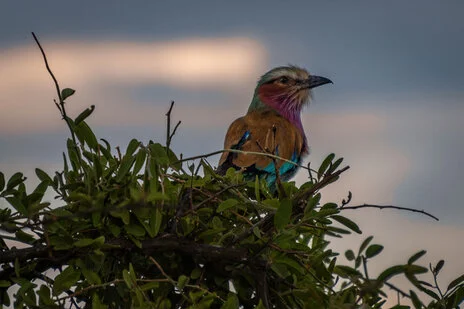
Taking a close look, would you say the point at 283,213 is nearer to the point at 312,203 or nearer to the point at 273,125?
the point at 312,203

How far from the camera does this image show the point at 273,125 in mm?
4496

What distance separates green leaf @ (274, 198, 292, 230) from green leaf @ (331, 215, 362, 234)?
249 mm

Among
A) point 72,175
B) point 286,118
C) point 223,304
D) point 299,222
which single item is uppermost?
point 286,118

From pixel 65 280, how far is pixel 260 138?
310 centimetres

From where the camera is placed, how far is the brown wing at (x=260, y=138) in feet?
17.4

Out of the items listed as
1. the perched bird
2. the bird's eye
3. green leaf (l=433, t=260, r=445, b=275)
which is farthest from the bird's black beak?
green leaf (l=433, t=260, r=445, b=275)

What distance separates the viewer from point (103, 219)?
2703mm

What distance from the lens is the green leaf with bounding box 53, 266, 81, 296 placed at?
267 centimetres

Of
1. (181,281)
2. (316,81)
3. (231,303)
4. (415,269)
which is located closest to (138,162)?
(181,281)

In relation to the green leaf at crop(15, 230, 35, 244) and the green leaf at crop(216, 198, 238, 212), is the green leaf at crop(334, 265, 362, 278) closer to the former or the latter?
the green leaf at crop(216, 198, 238, 212)

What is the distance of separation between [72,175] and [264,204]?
0.65 m

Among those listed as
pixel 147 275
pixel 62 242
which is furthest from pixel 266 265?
pixel 62 242

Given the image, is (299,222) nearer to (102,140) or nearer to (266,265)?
(266,265)

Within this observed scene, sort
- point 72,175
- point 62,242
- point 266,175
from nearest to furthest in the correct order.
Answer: point 62,242
point 72,175
point 266,175
